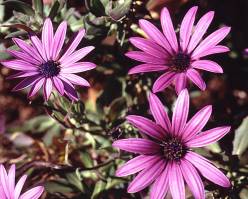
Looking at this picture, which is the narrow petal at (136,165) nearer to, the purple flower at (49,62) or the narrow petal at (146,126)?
the narrow petal at (146,126)

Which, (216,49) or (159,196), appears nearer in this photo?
(159,196)

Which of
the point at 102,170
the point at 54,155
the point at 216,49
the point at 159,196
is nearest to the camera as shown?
the point at 159,196

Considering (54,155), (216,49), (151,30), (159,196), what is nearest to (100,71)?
(54,155)

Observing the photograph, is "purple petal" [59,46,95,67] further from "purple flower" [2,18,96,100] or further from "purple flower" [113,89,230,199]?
"purple flower" [113,89,230,199]

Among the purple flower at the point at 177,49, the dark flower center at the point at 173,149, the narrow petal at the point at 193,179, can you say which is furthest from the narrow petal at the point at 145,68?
the narrow petal at the point at 193,179

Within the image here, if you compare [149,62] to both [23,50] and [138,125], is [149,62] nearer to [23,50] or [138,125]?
[138,125]

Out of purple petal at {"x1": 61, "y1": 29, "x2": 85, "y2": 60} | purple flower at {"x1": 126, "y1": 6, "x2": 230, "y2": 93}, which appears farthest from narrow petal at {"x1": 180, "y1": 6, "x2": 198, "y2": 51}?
purple petal at {"x1": 61, "y1": 29, "x2": 85, "y2": 60}

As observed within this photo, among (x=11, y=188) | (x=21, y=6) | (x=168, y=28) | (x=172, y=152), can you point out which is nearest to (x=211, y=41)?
(x=168, y=28)
